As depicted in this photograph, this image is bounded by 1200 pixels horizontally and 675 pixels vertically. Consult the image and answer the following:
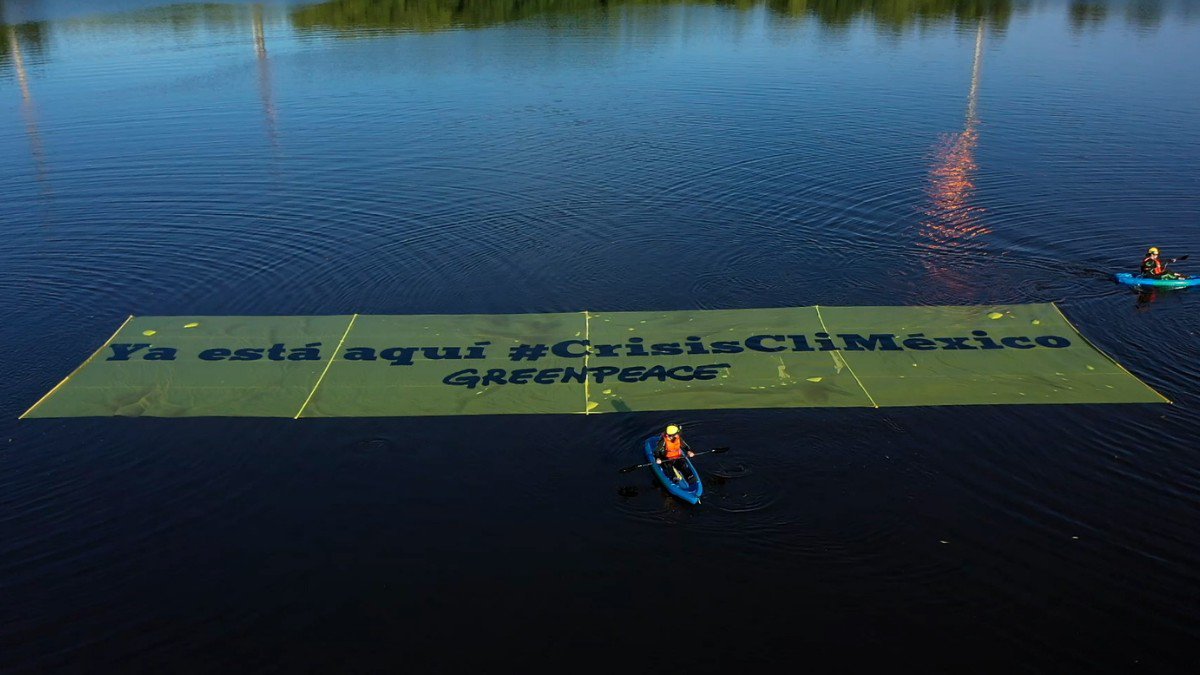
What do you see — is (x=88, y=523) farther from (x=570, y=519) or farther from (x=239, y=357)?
(x=570, y=519)

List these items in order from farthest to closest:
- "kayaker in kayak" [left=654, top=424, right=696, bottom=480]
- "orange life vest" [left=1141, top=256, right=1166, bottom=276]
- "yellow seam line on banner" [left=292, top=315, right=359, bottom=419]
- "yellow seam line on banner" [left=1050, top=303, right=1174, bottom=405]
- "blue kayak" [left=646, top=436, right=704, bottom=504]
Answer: "orange life vest" [left=1141, top=256, right=1166, bottom=276], "yellow seam line on banner" [left=1050, top=303, right=1174, bottom=405], "yellow seam line on banner" [left=292, top=315, right=359, bottom=419], "kayaker in kayak" [left=654, top=424, right=696, bottom=480], "blue kayak" [left=646, top=436, right=704, bottom=504]

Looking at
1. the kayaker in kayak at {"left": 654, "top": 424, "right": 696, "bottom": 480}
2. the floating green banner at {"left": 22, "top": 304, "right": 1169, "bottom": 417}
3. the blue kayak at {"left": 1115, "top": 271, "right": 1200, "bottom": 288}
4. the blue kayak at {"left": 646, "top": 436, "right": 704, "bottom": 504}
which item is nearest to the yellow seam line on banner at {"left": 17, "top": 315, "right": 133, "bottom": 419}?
the floating green banner at {"left": 22, "top": 304, "right": 1169, "bottom": 417}

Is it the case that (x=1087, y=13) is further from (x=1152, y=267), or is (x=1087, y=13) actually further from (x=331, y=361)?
(x=331, y=361)

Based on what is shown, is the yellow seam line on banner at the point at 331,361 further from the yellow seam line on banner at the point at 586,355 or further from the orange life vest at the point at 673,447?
the orange life vest at the point at 673,447

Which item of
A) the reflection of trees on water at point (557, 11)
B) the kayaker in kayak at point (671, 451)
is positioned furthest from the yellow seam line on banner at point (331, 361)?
the reflection of trees on water at point (557, 11)

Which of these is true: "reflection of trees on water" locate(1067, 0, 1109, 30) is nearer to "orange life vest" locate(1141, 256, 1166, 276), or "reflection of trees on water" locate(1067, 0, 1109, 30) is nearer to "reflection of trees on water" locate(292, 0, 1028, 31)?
"reflection of trees on water" locate(292, 0, 1028, 31)
